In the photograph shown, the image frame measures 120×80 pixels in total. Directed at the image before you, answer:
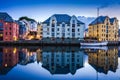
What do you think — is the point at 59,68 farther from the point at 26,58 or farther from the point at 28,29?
the point at 28,29

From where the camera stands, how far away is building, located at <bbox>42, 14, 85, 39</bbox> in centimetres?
9200

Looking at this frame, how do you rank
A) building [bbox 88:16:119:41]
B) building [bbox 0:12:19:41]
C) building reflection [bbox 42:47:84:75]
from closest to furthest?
building reflection [bbox 42:47:84:75]
building [bbox 0:12:19:41]
building [bbox 88:16:119:41]

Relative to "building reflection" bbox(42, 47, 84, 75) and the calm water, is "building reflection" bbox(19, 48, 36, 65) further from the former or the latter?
"building reflection" bbox(42, 47, 84, 75)

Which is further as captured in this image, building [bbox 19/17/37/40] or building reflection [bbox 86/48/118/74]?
building [bbox 19/17/37/40]

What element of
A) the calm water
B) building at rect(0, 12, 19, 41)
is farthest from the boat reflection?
building at rect(0, 12, 19, 41)

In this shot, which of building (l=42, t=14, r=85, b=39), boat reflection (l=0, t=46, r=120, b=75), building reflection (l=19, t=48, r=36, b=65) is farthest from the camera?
building (l=42, t=14, r=85, b=39)

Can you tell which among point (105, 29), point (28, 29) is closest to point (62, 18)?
point (105, 29)

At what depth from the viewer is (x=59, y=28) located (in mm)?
92750

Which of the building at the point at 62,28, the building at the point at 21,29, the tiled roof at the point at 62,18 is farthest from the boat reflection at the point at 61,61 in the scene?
the building at the point at 21,29

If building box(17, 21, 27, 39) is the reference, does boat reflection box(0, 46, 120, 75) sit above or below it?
below

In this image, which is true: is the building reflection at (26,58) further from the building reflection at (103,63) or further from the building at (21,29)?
the building at (21,29)

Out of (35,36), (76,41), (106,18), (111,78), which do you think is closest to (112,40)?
(106,18)

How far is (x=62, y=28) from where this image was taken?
9250 centimetres

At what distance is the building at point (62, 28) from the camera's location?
9200 centimetres
